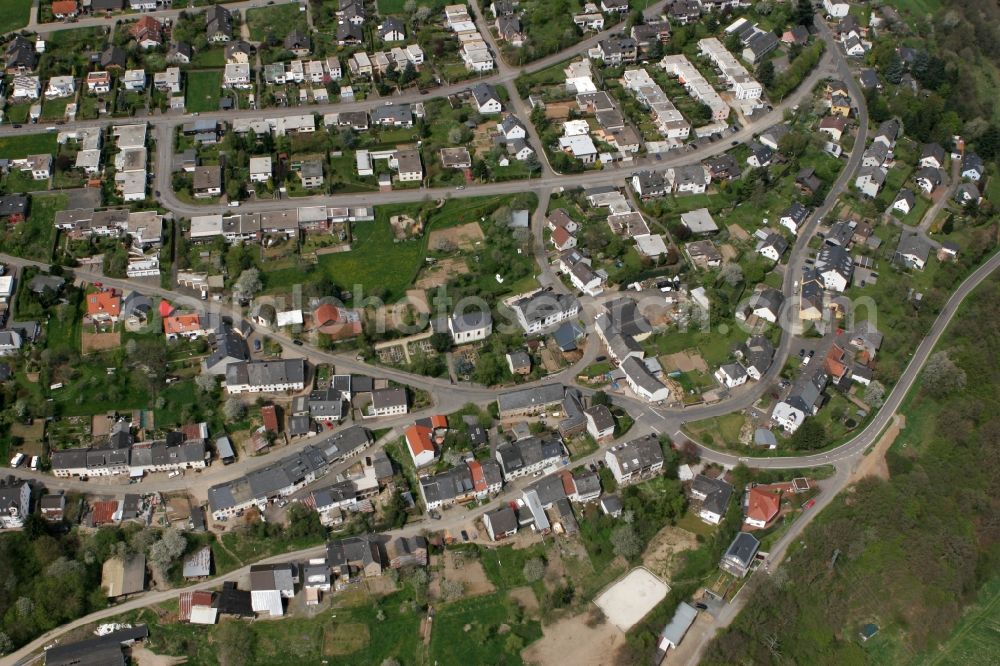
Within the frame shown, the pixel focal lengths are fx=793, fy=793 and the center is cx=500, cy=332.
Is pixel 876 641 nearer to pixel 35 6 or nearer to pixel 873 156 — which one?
pixel 873 156

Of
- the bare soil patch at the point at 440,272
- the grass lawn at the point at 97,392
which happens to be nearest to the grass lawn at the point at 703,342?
the bare soil patch at the point at 440,272

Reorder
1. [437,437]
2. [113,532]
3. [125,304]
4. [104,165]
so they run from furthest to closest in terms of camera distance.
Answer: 1. [104,165]
2. [125,304]
3. [437,437]
4. [113,532]

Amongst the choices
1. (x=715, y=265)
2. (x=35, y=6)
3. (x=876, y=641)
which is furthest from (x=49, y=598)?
(x=35, y=6)

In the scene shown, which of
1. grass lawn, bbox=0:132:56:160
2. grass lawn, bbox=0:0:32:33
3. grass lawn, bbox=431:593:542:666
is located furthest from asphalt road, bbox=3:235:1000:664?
grass lawn, bbox=0:0:32:33

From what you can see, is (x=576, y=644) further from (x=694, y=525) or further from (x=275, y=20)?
(x=275, y=20)

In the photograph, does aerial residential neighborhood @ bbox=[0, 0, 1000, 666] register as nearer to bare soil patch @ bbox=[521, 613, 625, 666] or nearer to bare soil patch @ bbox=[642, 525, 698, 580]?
bare soil patch @ bbox=[521, 613, 625, 666]

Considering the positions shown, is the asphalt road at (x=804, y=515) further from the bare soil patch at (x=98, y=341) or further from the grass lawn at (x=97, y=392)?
the bare soil patch at (x=98, y=341)

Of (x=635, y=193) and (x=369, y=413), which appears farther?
(x=635, y=193)
